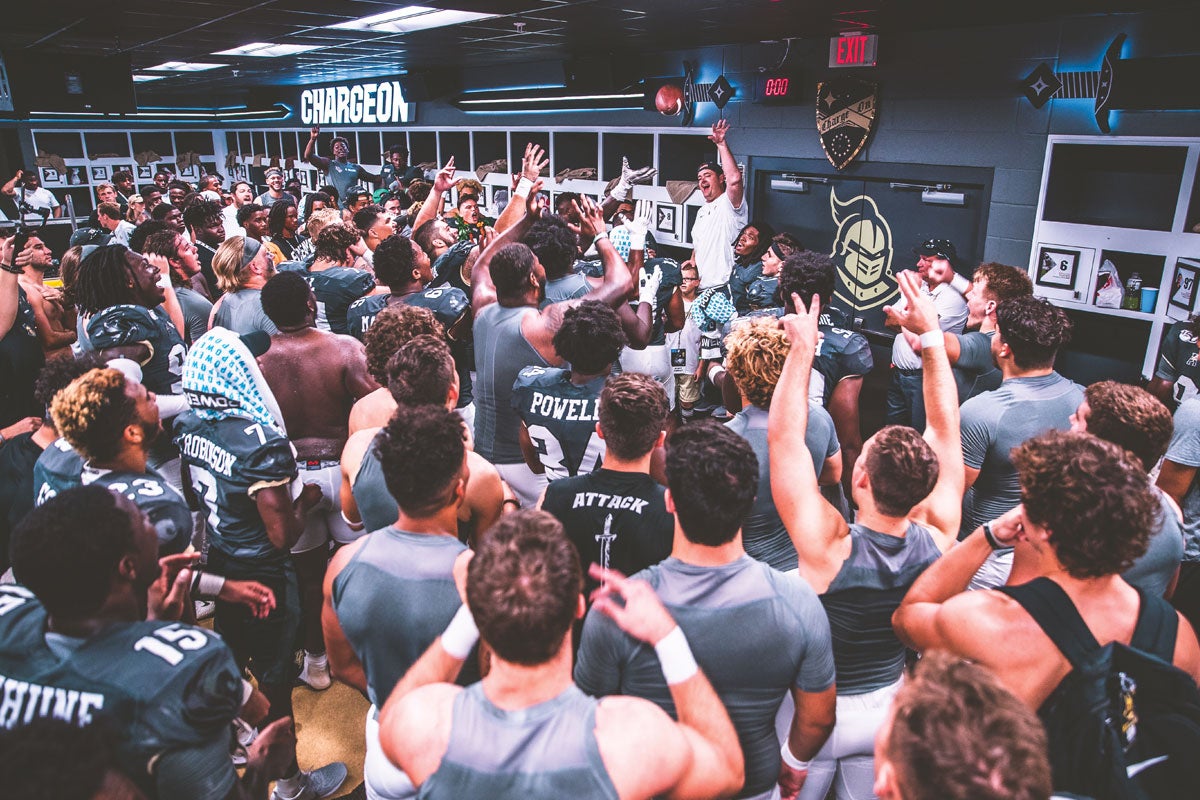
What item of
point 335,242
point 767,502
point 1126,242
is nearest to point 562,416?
point 767,502

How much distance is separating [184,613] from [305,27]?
5.43m

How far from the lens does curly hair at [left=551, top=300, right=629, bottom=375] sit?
270 cm

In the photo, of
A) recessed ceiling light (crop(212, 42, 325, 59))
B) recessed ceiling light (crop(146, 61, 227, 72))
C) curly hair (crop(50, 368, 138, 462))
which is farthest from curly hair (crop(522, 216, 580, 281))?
recessed ceiling light (crop(146, 61, 227, 72))

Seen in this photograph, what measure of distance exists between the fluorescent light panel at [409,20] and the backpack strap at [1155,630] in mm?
5237

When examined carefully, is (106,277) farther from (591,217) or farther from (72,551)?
(72,551)

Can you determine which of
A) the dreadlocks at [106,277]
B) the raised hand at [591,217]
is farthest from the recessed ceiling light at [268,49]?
the raised hand at [591,217]

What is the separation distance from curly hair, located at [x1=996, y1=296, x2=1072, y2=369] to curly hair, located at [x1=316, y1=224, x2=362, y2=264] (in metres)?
3.57

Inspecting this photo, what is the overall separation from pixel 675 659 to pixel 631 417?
84cm

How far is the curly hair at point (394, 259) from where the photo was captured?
3.94 m

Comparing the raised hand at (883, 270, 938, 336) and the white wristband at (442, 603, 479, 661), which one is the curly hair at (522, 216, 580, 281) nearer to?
the raised hand at (883, 270, 938, 336)

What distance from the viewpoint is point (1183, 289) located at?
4.18 metres

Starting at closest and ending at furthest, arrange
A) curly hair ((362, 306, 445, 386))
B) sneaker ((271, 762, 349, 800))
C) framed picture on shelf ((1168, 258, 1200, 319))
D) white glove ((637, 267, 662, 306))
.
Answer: sneaker ((271, 762, 349, 800)) → curly hair ((362, 306, 445, 386)) → framed picture on shelf ((1168, 258, 1200, 319)) → white glove ((637, 267, 662, 306))

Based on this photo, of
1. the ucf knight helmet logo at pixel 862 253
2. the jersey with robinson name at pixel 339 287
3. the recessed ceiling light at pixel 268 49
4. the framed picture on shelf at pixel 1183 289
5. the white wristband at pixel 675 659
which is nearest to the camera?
the white wristband at pixel 675 659

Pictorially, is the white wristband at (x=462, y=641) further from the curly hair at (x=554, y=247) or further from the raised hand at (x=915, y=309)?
the curly hair at (x=554, y=247)
